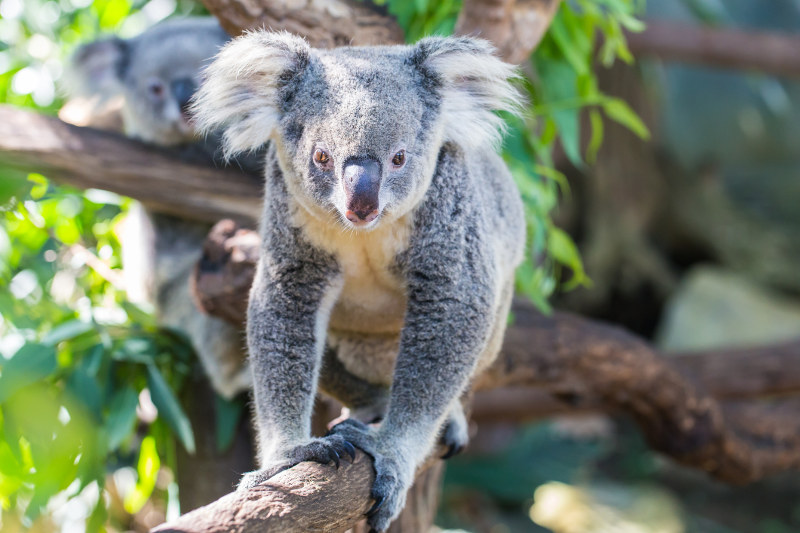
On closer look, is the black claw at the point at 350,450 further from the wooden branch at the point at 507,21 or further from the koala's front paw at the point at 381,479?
the wooden branch at the point at 507,21

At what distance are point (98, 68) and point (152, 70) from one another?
0.81 ft

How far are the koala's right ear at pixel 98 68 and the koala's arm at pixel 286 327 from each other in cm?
199

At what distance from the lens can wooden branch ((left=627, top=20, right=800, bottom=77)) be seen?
19.5ft

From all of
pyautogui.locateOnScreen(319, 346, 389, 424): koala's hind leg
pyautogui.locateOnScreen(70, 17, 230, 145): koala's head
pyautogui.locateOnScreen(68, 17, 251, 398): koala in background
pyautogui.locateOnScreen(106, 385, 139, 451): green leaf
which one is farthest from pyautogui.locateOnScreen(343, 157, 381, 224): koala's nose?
pyautogui.locateOnScreen(70, 17, 230, 145): koala's head

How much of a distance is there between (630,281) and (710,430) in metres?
4.93

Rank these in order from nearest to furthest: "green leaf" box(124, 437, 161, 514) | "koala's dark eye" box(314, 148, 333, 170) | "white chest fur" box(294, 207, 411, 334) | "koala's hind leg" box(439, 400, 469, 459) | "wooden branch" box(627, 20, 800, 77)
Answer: "koala's dark eye" box(314, 148, 333, 170), "white chest fur" box(294, 207, 411, 334), "koala's hind leg" box(439, 400, 469, 459), "green leaf" box(124, 437, 161, 514), "wooden branch" box(627, 20, 800, 77)

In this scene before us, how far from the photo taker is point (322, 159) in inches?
77.4

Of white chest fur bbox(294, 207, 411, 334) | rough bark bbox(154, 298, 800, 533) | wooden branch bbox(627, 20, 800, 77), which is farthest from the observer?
wooden branch bbox(627, 20, 800, 77)

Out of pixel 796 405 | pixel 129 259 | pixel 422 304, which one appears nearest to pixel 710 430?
pixel 796 405

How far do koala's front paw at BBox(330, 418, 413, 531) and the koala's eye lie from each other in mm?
695

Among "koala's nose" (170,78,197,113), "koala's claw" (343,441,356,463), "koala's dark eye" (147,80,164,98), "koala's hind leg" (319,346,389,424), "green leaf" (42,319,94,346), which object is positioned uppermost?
"koala's nose" (170,78,197,113)

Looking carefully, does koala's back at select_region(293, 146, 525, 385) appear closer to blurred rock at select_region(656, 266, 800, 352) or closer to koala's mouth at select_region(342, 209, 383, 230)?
koala's mouth at select_region(342, 209, 383, 230)

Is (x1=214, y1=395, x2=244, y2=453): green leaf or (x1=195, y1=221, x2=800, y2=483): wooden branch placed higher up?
(x1=195, y1=221, x2=800, y2=483): wooden branch

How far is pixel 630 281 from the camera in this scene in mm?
8648
